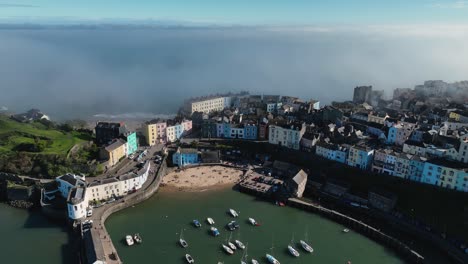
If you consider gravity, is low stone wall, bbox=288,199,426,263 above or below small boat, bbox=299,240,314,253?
above

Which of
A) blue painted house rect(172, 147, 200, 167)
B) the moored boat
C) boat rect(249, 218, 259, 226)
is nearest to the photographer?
the moored boat

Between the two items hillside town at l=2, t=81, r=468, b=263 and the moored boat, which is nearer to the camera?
the moored boat

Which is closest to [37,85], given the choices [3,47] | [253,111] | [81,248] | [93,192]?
[253,111]

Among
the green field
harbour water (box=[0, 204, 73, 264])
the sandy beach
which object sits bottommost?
harbour water (box=[0, 204, 73, 264])

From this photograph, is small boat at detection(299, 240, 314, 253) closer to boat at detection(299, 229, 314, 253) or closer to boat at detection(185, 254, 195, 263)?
boat at detection(299, 229, 314, 253)

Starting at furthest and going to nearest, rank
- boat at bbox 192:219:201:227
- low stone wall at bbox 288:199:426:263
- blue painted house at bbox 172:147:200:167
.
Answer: blue painted house at bbox 172:147:200:167 < boat at bbox 192:219:201:227 < low stone wall at bbox 288:199:426:263

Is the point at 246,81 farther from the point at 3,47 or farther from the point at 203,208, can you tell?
the point at 3,47

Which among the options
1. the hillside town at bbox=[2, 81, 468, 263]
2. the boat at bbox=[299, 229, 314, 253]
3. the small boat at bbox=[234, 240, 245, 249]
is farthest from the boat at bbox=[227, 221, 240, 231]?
the hillside town at bbox=[2, 81, 468, 263]

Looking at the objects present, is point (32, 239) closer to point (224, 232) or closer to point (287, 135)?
point (224, 232)
